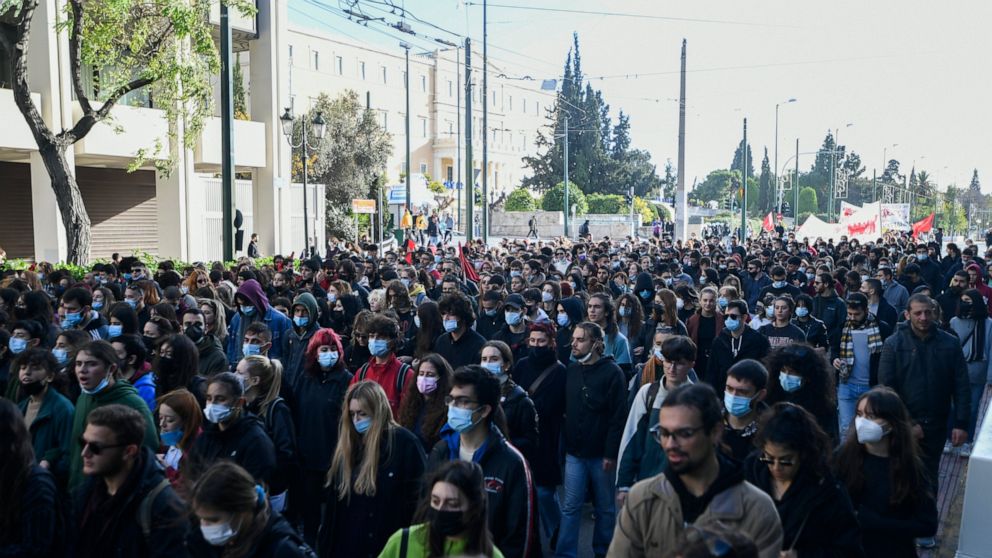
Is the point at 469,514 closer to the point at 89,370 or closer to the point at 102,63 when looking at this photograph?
the point at 89,370

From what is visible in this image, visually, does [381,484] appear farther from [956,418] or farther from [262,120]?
[262,120]

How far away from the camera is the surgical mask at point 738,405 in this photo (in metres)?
4.85

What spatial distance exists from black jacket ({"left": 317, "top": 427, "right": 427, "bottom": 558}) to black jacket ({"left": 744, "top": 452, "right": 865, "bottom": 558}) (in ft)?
5.88

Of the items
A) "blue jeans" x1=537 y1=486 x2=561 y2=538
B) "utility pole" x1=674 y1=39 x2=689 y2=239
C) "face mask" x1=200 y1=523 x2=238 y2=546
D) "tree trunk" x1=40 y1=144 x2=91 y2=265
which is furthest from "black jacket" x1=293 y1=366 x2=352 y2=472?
"utility pole" x1=674 y1=39 x2=689 y2=239

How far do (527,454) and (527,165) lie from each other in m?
79.1

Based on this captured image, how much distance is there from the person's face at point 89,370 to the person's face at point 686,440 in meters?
3.62

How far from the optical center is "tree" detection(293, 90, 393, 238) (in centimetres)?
4631

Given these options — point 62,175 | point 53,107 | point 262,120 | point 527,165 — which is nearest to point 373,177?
point 262,120

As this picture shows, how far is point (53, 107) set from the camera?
2278 centimetres

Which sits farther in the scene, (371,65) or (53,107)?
(371,65)

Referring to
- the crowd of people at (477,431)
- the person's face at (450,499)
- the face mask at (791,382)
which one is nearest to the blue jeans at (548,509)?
the crowd of people at (477,431)

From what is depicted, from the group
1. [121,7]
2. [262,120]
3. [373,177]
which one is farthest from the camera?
[373,177]

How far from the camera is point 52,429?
5.17 metres

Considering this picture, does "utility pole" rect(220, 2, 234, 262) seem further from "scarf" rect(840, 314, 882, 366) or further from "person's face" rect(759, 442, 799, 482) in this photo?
"person's face" rect(759, 442, 799, 482)
